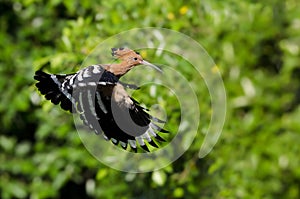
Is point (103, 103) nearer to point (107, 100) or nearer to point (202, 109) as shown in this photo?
point (107, 100)

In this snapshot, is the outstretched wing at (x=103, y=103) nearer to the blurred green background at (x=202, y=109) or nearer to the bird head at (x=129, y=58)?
the bird head at (x=129, y=58)

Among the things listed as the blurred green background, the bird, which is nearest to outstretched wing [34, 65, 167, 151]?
the bird

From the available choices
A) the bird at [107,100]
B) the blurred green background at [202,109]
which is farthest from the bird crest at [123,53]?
the blurred green background at [202,109]

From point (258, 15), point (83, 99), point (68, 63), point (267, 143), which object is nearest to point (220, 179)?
point (267, 143)

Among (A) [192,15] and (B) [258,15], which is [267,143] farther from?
(A) [192,15]

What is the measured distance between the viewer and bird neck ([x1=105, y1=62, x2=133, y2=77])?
1044 millimetres

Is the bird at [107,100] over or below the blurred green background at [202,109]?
below

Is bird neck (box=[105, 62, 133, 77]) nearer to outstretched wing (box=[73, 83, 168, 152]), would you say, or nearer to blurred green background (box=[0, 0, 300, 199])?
outstretched wing (box=[73, 83, 168, 152])

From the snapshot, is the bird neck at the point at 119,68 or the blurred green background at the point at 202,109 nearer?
the bird neck at the point at 119,68

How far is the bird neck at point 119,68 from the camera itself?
3.43 feet

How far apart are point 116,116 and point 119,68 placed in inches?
3.0

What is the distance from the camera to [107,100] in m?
1.02

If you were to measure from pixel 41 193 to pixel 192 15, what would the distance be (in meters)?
1.15

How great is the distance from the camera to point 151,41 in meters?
2.35
